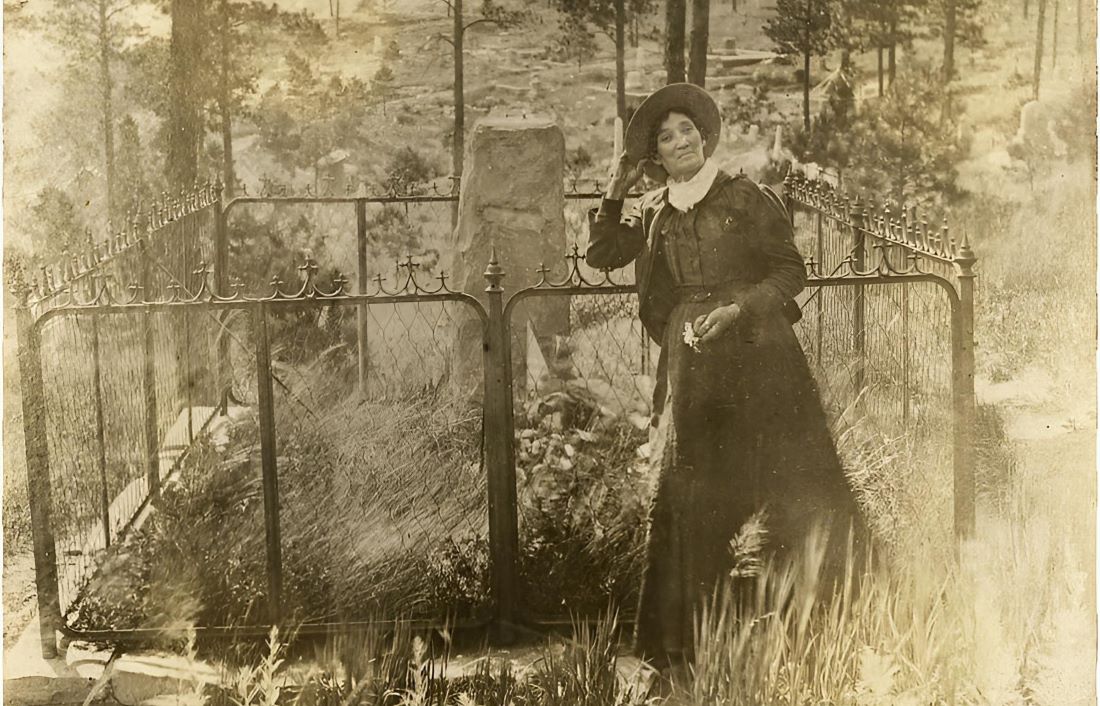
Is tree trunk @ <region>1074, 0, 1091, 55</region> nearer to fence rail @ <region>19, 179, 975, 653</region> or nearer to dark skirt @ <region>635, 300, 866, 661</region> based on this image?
fence rail @ <region>19, 179, 975, 653</region>

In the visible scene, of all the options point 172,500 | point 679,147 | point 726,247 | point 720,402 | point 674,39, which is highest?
point 674,39

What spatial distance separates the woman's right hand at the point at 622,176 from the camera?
14.2 feet

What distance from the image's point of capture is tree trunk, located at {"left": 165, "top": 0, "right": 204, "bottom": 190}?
4.36 metres

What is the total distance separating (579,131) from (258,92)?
4.08 feet

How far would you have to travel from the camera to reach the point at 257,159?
4.37m

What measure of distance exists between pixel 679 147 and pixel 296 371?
1696mm

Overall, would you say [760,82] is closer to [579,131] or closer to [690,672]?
[579,131]

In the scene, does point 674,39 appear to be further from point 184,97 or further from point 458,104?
point 184,97

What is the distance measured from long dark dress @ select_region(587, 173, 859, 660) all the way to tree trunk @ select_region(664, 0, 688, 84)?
18.2 inches

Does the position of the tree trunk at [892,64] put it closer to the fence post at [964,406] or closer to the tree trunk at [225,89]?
the fence post at [964,406]

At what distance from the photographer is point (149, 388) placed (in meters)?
4.38

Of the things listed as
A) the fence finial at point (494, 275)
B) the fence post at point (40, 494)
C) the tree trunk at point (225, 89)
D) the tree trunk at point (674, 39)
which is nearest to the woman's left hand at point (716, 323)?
the fence finial at point (494, 275)

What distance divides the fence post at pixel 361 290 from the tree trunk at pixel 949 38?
2363mm

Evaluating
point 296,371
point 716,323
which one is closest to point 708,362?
point 716,323
